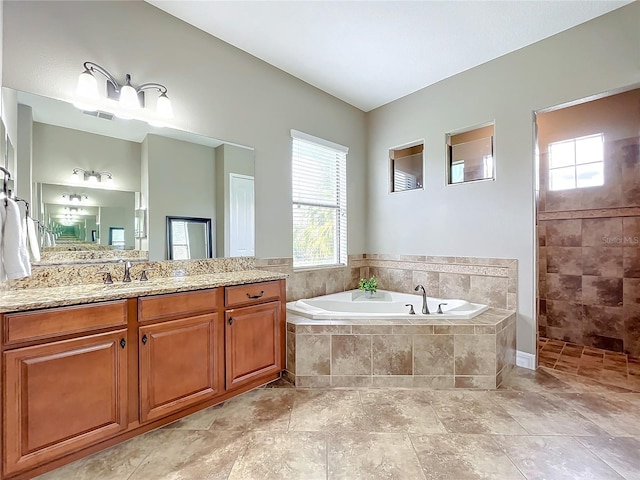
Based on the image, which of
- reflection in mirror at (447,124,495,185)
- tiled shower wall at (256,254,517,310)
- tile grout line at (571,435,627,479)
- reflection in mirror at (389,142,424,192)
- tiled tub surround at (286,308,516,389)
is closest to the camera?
tile grout line at (571,435,627,479)

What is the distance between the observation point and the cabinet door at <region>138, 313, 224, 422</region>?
1.79 m

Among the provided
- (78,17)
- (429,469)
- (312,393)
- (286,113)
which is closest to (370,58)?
(286,113)

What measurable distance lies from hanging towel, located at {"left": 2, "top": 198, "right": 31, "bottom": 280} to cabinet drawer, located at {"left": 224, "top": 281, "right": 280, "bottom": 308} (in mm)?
1064

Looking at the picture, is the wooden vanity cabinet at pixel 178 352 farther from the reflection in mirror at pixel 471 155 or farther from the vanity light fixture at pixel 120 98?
the reflection in mirror at pixel 471 155

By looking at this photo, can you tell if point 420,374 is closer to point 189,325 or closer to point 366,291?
point 366,291

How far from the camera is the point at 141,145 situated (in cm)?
231

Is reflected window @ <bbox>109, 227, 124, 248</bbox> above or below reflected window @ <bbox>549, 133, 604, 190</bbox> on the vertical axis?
below

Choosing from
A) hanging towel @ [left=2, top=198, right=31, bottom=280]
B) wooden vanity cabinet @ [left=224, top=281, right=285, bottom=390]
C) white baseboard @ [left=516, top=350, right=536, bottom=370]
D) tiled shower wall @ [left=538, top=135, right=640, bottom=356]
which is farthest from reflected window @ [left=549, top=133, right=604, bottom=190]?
hanging towel @ [left=2, top=198, right=31, bottom=280]

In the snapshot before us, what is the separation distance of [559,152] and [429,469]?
3655 millimetres

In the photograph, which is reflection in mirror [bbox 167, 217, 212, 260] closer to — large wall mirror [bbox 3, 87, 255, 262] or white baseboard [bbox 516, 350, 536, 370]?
large wall mirror [bbox 3, 87, 255, 262]

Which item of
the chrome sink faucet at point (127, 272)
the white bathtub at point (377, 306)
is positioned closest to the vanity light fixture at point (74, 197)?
the chrome sink faucet at point (127, 272)

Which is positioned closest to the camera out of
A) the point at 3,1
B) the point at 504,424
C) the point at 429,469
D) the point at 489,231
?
the point at 429,469

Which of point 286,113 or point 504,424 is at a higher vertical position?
point 286,113

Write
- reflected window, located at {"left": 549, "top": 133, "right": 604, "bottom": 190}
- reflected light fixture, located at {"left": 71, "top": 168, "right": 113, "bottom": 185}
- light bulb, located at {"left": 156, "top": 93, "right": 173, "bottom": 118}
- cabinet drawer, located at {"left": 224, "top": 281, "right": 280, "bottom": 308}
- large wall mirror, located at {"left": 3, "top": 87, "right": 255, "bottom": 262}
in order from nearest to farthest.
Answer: large wall mirror, located at {"left": 3, "top": 87, "right": 255, "bottom": 262} < reflected light fixture, located at {"left": 71, "top": 168, "right": 113, "bottom": 185} < cabinet drawer, located at {"left": 224, "top": 281, "right": 280, "bottom": 308} < light bulb, located at {"left": 156, "top": 93, "right": 173, "bottom": 118} < reflected window, located at {"left": 549, "top": 133, "right": 604, "bottom": 190}
